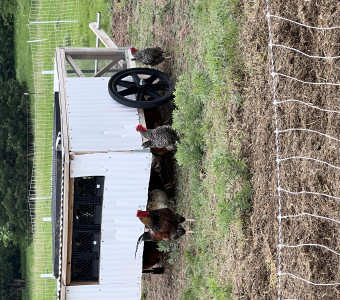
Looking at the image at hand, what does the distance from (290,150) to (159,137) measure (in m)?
3.59

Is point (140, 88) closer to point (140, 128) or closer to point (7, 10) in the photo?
point (140, 128)

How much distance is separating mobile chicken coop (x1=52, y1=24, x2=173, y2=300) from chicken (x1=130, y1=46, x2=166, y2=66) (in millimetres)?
885

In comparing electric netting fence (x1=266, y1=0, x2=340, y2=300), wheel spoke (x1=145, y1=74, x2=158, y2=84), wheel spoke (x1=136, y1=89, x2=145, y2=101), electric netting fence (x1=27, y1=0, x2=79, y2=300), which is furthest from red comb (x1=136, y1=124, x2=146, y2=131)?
electric netting fence (x1=27, y1=0, x2=79, y2=300)

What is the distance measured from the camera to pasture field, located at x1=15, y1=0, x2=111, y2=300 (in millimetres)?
19797

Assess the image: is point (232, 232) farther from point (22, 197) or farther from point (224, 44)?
point (22, 197)

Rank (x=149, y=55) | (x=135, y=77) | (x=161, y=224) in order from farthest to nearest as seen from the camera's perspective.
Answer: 1. (x=149, y=55)
2. (x=135, y=77)
3. (x=161, y=224)

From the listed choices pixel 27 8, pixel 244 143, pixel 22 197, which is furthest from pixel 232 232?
pixel 27 8

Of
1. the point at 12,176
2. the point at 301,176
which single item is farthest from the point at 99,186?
the point at 12,176

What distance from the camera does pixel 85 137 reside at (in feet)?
34.0

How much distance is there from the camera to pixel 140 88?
37.0ft

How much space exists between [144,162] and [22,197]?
36.2ft

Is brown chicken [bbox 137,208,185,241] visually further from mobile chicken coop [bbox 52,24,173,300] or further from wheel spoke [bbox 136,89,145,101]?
wheel spoke [bbox 136,89,145,101]

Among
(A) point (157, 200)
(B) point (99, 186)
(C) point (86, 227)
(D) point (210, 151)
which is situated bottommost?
(C) point (86, 227)

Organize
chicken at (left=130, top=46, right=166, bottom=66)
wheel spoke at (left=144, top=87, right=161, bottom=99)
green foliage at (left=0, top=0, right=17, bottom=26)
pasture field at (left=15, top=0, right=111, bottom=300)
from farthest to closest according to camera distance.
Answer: green foliage at (left=0, top=0, right=17, bottom=26) → pasture field at (left=15, top=0, right=111, bottom=300) → chicken at (left=130, top=46, right=166, bottom=66) → wheel spoke at (left=144, top=87, right=161, bottom=99)
